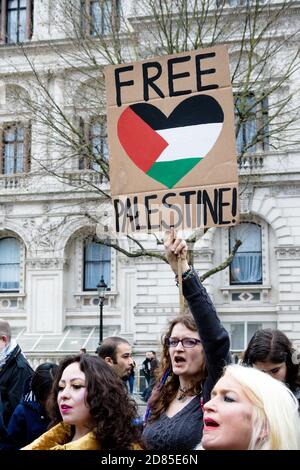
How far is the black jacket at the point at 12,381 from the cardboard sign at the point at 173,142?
168cm

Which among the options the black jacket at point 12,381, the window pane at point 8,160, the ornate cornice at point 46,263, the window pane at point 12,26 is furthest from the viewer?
the window pane at point 12,26

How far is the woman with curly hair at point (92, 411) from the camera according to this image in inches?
134

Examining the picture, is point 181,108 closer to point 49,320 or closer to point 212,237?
point 212,237

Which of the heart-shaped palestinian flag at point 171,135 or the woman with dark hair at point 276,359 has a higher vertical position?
the heart-shaped palestinian flag at point 171,135

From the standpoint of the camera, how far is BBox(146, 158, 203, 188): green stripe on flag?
5.14 metres

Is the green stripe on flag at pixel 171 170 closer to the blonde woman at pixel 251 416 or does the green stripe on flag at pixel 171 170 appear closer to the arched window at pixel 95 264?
the blonde woman at pixel 251 416

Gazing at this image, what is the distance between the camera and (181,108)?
5.30 m

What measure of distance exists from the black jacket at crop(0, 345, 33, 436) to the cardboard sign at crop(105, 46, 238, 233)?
1.68 meters

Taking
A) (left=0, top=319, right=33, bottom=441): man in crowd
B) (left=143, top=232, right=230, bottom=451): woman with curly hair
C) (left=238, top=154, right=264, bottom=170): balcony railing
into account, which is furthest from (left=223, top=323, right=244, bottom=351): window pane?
(left=143, top=232, right=230, bottom=451): woman with curly hair

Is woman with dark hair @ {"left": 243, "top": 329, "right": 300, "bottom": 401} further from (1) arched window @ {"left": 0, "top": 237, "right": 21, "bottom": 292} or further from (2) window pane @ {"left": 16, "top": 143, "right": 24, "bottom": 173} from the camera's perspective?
(2) window pane @ {"left": 16, "top": 143, "right": 24, "bottom": 173}

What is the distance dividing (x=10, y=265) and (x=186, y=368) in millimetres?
22988

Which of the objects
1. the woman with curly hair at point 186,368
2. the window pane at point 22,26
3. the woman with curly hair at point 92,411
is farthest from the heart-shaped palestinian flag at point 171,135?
the window pane at point 22,26

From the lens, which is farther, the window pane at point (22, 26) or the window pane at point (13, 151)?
the window pane at point (22, 26)

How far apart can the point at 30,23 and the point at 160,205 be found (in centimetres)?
2389
